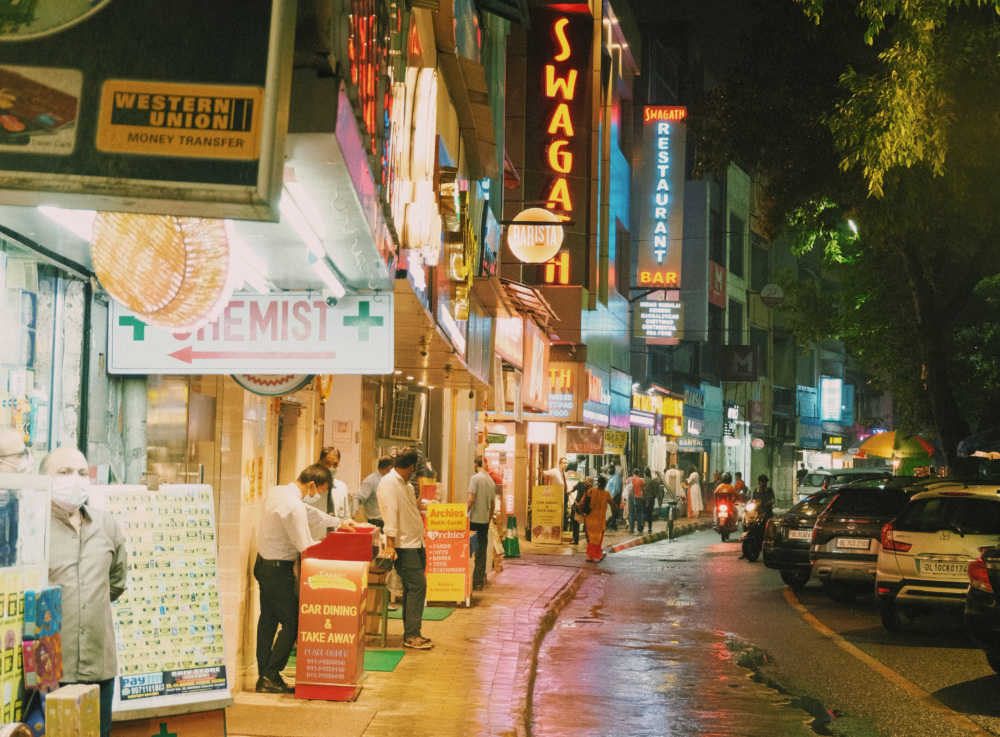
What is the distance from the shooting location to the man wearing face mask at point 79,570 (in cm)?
562

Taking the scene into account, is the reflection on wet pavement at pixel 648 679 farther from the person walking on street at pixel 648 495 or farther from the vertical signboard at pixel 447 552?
the person walking on street at pixel 648 495

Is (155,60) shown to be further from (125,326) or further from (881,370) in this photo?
(881,370)

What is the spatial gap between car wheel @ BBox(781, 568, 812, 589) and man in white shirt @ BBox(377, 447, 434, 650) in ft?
31.0

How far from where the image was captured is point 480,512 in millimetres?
17812

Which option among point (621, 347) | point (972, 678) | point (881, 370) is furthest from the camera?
point (621, 347)

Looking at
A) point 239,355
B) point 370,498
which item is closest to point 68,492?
point 239,355

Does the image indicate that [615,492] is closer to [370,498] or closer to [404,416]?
[404,416]

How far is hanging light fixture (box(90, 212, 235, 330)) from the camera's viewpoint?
542cm

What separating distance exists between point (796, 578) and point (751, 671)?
8713 millimetres

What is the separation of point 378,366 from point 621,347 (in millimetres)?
35604

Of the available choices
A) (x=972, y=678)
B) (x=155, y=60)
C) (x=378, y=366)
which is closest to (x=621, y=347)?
(x=972, y=678)

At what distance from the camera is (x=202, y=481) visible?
9.27 m

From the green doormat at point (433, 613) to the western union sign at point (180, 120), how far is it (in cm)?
1079

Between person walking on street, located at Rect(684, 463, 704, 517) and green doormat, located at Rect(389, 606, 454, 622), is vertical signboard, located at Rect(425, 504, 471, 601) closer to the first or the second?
green doormat, located at Rect(389, 606, 454, 622)
